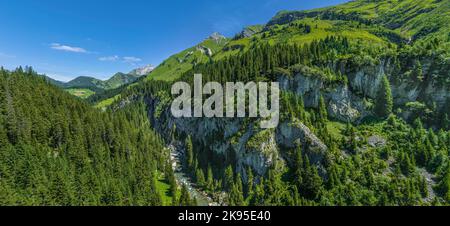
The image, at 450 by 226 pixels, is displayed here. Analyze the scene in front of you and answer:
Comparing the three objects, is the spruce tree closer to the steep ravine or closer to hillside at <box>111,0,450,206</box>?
hillside at <box>111,0,450,206</box>

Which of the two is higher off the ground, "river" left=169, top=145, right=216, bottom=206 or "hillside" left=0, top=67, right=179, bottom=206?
"hillside" left=0, top=67, right=179, bottom=206

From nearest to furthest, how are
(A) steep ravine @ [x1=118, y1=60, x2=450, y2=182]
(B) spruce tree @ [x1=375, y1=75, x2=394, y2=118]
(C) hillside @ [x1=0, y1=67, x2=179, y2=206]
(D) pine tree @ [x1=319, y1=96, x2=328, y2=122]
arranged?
(C) hillside @ [x1=0, y1=67, x2=179, y2=206] < (A) steep ravine @ [x1=118, y1=60, x2=450, y2=182] < (D) pine tree @ [x1=319, y1=96, x2=328, y2=122] < (B) spruce tree @ [x1=375, y1=75, x2=394, y2=118]

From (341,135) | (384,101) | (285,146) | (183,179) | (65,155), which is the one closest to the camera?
(65,155)

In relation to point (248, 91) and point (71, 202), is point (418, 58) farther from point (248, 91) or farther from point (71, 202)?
point (71, 202)

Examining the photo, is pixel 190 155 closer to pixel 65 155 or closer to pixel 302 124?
pixel 65 155

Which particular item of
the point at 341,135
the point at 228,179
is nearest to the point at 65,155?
the point at 228,179

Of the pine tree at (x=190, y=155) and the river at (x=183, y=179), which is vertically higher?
the pine tree at (x=190, y=155)

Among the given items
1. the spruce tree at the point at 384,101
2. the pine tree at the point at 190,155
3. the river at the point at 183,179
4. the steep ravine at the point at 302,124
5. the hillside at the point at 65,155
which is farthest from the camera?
the pine tree at the point at 190,155

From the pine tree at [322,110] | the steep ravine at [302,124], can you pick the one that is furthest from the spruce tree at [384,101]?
the pine tree at [322,110]

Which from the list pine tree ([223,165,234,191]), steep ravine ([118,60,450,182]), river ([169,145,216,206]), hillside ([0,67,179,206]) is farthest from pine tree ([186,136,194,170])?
pine tree ([223,165,234,191])

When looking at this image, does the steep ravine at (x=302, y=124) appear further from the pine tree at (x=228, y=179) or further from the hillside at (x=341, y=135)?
the pine tree at (x=228, y=179)

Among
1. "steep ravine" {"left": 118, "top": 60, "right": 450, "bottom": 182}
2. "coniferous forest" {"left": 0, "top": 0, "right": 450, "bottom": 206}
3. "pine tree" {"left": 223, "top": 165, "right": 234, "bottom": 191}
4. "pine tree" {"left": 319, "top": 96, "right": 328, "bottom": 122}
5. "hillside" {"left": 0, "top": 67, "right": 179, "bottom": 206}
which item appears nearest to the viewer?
"hillside" {"left": 0, "top": 67, "right": 179, "bottom": 206}

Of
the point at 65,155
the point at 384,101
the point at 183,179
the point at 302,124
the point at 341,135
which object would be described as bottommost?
the point at 183,179

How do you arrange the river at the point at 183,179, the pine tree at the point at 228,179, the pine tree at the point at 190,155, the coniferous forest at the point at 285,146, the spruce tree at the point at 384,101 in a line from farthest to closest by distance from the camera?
the pine tree at the point at 190,155, the spruce tree at the point at 384,101, the pine tree at the point at 228,179, the river at the point at 183,179, the coniferous forest at the point at 285,146
